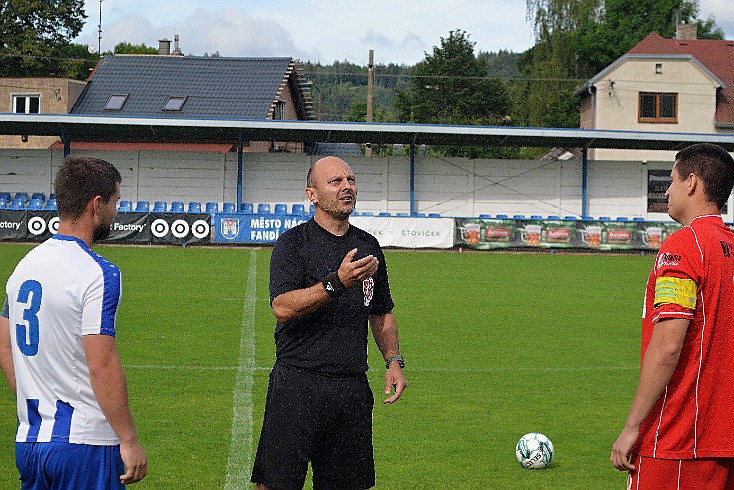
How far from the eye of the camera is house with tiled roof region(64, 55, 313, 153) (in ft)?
165

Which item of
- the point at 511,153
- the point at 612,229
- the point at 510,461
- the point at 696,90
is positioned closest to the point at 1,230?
the point at 612,229

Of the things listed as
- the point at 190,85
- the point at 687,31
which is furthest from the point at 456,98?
the point at 190,85

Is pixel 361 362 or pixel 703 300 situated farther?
pixel 361 362

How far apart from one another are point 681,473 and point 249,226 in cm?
2827

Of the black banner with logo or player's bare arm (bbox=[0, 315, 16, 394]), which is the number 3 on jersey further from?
the black banner with logo

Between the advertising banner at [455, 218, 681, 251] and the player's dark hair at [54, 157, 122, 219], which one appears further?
the advertising banner at [455, 218, 681, 251]

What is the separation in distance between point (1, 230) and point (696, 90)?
3675 cm

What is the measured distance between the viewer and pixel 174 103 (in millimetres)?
50969

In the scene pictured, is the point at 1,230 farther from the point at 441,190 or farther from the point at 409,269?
the point at 441,190

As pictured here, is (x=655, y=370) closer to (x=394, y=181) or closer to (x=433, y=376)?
(x=433, y=376)

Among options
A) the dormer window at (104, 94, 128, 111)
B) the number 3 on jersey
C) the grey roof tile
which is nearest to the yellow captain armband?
the number 3 on jersey

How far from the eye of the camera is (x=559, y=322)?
53.8 ft

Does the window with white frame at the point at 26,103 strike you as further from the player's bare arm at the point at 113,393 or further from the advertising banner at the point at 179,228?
the player's bare arm at the point at 113,393

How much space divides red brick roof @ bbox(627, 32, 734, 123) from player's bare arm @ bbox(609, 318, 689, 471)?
177ft
